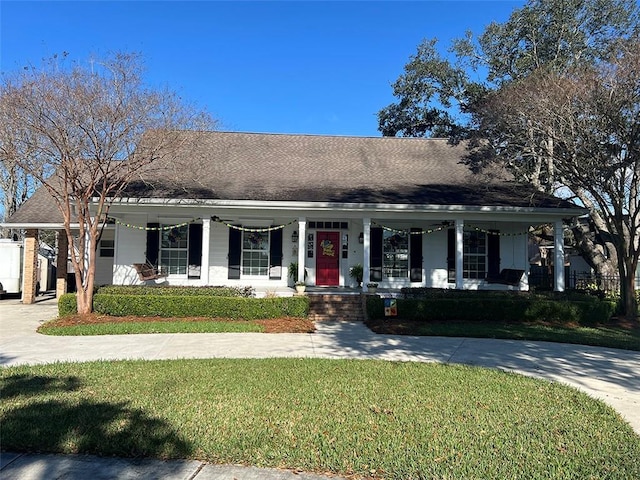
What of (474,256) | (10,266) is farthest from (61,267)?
(474,256)

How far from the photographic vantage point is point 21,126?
33.1ft

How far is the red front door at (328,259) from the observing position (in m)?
15.3

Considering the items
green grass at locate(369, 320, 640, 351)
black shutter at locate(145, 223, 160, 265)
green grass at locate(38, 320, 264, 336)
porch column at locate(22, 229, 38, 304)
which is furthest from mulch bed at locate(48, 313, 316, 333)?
porch column at locate(22, 229, 38, 304)

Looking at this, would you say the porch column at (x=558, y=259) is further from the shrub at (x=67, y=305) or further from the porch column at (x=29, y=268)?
the porch column at (x=29, y=268)

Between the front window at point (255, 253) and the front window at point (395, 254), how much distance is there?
4046 millimetres

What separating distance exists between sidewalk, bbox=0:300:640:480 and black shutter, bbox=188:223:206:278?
5253 mm

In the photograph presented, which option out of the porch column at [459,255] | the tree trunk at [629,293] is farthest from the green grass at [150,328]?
the tree trunk at [629,293]

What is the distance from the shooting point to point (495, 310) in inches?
460

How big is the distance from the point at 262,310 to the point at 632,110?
10.7 metres

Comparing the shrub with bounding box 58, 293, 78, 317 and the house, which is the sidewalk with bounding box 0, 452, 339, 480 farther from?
the house

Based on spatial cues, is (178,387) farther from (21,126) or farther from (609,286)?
(609,286)

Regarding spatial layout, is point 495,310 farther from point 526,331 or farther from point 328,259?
point 328,259

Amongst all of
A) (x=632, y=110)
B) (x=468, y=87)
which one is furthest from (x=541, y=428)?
(x=468, y=87)

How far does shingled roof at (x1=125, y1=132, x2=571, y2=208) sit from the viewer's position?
13.6m
